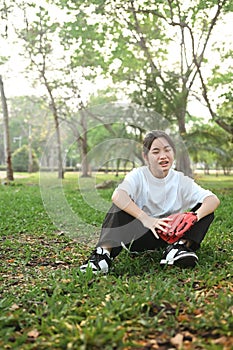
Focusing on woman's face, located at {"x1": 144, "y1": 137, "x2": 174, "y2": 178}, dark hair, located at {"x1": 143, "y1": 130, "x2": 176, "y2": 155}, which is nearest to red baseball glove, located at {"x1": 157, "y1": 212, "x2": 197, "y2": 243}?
woman's face, located at {"x1": 144, "y1": 137, "x2": 174, "y2": 178}

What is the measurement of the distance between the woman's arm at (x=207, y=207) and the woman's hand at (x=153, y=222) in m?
0.25

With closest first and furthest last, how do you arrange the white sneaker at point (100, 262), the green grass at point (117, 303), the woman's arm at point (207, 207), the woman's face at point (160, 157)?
the green grass at point (117, 303)
the white sneaker at point (100, 262)
the woman's arm at point (207, 207)
the woman's face at point (160, 157)

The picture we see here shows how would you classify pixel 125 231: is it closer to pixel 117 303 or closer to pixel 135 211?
pixel 135 211

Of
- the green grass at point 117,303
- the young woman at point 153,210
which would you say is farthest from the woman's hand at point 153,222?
the green grass at point 117,303

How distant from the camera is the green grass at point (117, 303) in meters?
2.24

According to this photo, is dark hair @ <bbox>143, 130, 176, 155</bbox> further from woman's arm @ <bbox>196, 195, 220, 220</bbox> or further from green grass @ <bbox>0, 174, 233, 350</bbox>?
green grass @ <bbox>0, 174, 233, 350</bbox>

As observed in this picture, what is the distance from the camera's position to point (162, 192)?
3732 mm

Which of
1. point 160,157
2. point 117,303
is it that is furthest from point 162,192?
point 117,303

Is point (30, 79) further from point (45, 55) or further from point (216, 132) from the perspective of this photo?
point (216, 132)

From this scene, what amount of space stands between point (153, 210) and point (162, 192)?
0.51ft

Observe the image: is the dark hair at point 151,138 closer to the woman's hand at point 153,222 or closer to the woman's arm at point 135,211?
the woman's arm at point 135,211

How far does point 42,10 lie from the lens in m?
15.4

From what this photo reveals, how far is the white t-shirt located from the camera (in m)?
3.68

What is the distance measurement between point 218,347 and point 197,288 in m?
0.99
